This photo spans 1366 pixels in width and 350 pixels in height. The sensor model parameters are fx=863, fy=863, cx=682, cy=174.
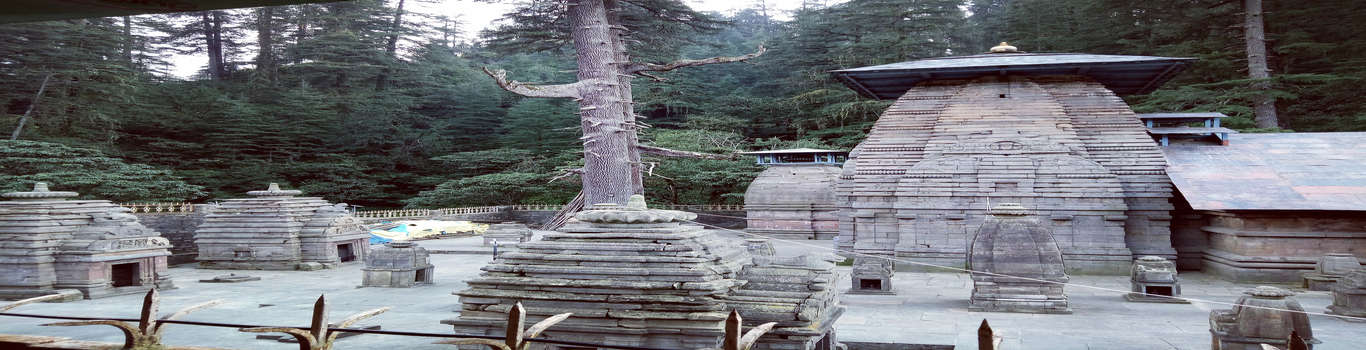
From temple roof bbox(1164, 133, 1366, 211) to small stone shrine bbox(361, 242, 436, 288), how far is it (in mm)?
18775

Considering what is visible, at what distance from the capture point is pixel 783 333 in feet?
34.8

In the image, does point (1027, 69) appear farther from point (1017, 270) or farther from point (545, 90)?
point (545, 90)

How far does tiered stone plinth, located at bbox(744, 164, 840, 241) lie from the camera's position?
3547 centimetres

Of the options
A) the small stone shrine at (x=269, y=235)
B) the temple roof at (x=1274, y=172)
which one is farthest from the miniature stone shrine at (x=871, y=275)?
the small stone shrine at (x=269, y=235)

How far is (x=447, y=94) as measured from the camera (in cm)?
5791

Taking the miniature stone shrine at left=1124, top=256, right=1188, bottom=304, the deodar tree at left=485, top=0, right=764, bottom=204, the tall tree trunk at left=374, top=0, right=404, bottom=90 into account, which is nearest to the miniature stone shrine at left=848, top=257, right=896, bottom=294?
the miniature stone shrine at left=1124, top=256, right=1188, bottom=304

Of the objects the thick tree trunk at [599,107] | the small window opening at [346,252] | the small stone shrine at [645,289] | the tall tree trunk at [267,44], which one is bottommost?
the small window opening at [346,252]

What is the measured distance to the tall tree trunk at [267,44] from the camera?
5194 centimetres

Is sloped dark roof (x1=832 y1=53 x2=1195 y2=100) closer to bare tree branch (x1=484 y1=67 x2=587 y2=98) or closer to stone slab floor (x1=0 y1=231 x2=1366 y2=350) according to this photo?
stone slab floor (x1=0 y1=231 x2=1366 y2=350)

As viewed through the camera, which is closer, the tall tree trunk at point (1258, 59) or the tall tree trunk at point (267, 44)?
the tall tree trunk at point (1258, 59)

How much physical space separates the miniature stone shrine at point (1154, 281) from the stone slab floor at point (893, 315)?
0.47 meters

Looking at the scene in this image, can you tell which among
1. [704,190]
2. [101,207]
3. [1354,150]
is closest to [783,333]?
[101,207]

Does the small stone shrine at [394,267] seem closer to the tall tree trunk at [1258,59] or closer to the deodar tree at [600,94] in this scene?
the deodar tree at [600,94]

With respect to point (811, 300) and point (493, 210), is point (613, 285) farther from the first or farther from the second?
point (493, 210)
